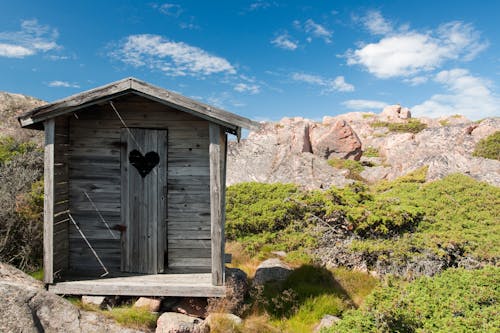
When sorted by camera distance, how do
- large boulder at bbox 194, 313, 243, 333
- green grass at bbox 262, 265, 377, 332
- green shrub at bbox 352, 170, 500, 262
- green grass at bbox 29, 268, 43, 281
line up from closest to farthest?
large boulder at bbox 194, 313, 243, 333, green grass at bbox 262, 265, 377, 332, green grass at bbox 29, 268, 43, 281, green shrub at bbox 352, 170, 500, 262

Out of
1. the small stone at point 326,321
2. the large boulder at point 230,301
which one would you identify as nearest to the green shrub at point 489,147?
the small stone at point 326,321

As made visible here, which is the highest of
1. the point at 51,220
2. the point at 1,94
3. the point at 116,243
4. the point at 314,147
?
the point at 1,94

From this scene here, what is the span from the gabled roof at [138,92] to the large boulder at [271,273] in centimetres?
371

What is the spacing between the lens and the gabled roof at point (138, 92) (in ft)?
17.9

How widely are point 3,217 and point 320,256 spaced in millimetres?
7446

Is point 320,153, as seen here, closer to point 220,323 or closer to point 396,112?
point 220,323

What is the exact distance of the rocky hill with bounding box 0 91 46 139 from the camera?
14680mm

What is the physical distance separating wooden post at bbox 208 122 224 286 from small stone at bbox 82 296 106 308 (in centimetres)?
188

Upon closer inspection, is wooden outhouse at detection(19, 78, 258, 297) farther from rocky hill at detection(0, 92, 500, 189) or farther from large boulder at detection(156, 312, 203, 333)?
rocky hill at detection(0, 92, 500, 189)

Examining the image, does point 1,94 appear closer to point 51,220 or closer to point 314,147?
point 51,220

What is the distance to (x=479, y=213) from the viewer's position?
1041cm

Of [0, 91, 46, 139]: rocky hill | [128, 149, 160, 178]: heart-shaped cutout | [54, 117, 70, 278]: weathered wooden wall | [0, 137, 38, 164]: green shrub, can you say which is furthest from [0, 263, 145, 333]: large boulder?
[0, 91, 46, 139]: rocky hill

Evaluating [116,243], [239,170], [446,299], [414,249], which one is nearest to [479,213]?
[414,249]

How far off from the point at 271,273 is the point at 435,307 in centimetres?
365
